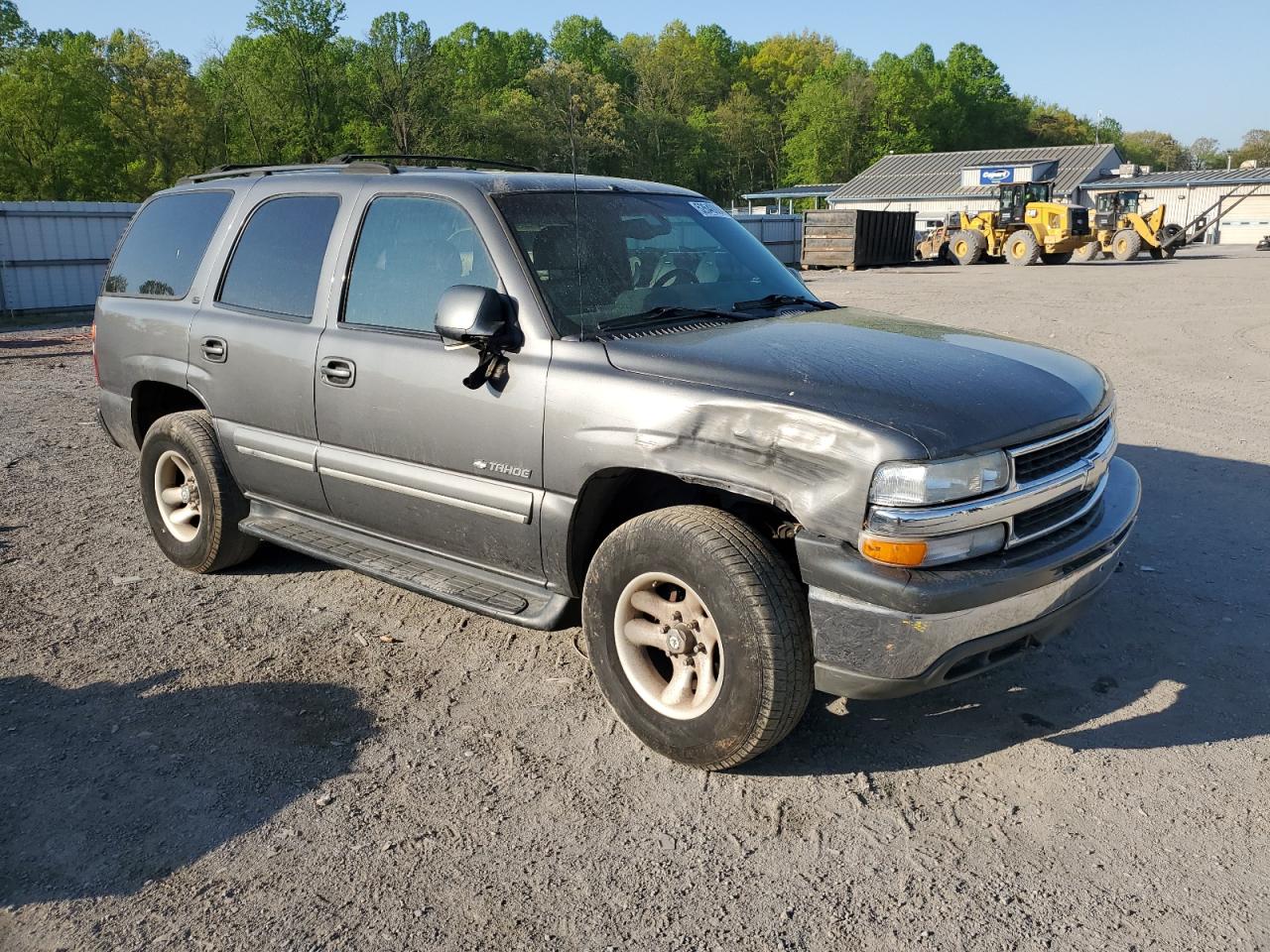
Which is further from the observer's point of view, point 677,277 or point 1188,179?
point 1188,179

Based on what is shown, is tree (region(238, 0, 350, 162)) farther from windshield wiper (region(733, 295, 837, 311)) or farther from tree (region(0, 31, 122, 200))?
windshield wiper (region(733, 295, 837, 311))

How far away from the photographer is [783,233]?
36344 mm

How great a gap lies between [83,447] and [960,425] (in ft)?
24.1

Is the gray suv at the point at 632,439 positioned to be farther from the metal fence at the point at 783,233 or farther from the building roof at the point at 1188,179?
the building roof at the point at 1188,179

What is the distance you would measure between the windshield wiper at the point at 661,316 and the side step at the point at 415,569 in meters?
1.01

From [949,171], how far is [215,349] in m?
71.4

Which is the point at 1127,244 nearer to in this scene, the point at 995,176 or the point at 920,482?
the point at 995,176

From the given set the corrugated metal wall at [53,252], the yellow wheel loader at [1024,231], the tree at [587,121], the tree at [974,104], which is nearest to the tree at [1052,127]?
the tree at [974,104]

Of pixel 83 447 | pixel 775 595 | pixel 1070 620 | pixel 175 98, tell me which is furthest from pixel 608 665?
pixel 175 98

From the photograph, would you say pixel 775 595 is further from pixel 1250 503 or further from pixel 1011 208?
pixel 1011 208

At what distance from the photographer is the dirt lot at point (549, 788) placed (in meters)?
2.69

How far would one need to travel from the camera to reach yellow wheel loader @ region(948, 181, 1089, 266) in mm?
33031

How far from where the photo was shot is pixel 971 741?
3.56 metres

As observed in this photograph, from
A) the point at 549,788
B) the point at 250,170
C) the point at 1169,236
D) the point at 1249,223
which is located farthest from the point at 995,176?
the point at 549,788
